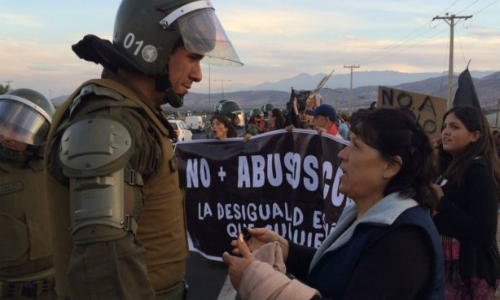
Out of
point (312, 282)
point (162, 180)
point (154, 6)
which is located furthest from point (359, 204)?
point (154, 6)

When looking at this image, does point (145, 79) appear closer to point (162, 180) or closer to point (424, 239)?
point (162, 180)

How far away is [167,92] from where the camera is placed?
7.02ft

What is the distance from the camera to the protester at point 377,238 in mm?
1772

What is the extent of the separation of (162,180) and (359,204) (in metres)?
0.90

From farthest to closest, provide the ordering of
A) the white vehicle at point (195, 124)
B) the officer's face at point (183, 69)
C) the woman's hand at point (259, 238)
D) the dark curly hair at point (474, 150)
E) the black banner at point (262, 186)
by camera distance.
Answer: the white vehicle at point (195, 124)
the black banner at point (262, 186)
the dark curly hair at point (474, 150)
the woman's hand at point (259, 238)
the officer's face at point (183, 69)

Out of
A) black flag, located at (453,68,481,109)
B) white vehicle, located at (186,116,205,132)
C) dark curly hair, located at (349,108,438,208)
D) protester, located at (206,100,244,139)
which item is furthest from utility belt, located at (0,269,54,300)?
white vehicle, located at (186,116,205,132)

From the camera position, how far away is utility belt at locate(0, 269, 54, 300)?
11.3 ft

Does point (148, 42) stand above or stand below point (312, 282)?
above

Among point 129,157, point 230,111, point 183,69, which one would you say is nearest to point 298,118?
point 230,111

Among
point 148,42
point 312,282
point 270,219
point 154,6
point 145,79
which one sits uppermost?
point 154,6

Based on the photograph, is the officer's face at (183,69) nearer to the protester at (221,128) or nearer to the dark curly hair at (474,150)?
the dark curly hair at (474,150)

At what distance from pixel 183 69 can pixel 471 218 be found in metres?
2.33

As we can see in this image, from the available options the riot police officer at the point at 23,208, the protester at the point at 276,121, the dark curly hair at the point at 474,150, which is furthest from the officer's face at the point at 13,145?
the protester at the point at 276,121

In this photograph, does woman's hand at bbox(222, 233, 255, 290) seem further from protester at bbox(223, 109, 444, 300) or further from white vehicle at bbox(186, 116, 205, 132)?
white vehicle at bbox(186, 116, 205, 132)
